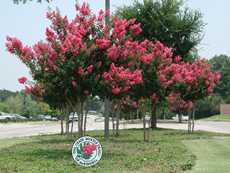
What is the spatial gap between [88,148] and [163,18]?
1149 inches

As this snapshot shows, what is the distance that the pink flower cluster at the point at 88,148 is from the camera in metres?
12.8

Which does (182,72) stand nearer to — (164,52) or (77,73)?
(164,52)

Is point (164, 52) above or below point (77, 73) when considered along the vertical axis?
above

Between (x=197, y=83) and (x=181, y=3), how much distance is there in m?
11.7

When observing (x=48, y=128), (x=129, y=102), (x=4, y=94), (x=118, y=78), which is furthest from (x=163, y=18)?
(x=4, y=94)

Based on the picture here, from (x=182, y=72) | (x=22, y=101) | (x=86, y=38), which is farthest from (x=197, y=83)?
(x=22, y=101)

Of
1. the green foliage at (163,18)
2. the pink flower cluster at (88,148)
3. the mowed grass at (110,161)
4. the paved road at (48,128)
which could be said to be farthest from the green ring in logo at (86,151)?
the green foliage at (163,18)

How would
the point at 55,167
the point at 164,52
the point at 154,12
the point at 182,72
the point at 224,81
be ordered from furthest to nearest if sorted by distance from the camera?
the point at 224,81 → the point at 154,12 → the point at 182,72 → the point at 164,52 → the point at 55,167

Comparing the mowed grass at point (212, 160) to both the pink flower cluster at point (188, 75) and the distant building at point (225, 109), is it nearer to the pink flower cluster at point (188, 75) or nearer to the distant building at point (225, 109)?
the pink flower cluster at point (188, 75)

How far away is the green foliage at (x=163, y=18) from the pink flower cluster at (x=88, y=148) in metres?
28.3

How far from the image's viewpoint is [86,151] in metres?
13.0

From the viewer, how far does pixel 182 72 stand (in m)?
26.6

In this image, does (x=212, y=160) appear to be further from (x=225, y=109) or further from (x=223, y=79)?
(x=223, y=79)

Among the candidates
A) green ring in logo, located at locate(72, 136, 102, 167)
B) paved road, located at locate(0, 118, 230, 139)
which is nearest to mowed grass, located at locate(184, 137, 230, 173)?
green ring in logo, located at locate(72, 136, 102, 167)
